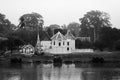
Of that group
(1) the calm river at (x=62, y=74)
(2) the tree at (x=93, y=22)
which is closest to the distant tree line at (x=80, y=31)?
(2) the tree at (x=93, y=22)

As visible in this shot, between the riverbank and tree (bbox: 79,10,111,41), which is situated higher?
tree (bbox: 79,10,111,41)

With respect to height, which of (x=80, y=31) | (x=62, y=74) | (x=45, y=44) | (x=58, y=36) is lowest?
(x=62, y=74)

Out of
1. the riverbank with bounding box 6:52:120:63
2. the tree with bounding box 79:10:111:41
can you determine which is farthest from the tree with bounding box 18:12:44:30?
the riverbank with bounding box 6:52:120:63

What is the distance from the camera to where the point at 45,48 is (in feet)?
402

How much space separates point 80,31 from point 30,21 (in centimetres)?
2347

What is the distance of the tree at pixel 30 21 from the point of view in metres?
156

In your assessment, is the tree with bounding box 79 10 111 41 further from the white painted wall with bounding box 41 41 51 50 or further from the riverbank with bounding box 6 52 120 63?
the riverbank with bounding box 6 52 120 63

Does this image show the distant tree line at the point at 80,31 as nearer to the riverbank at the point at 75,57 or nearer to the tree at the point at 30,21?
the tree at the point at 30,21

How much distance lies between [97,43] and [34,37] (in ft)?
96.5

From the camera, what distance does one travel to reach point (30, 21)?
160 metres

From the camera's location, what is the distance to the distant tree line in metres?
115

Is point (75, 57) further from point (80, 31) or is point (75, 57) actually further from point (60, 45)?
point (80, 31)

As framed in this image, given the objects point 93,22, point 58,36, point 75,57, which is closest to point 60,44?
point 58,36

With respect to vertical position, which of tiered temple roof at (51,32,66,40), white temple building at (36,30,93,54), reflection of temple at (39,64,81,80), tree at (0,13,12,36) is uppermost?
tree at (0,13,12,36)
